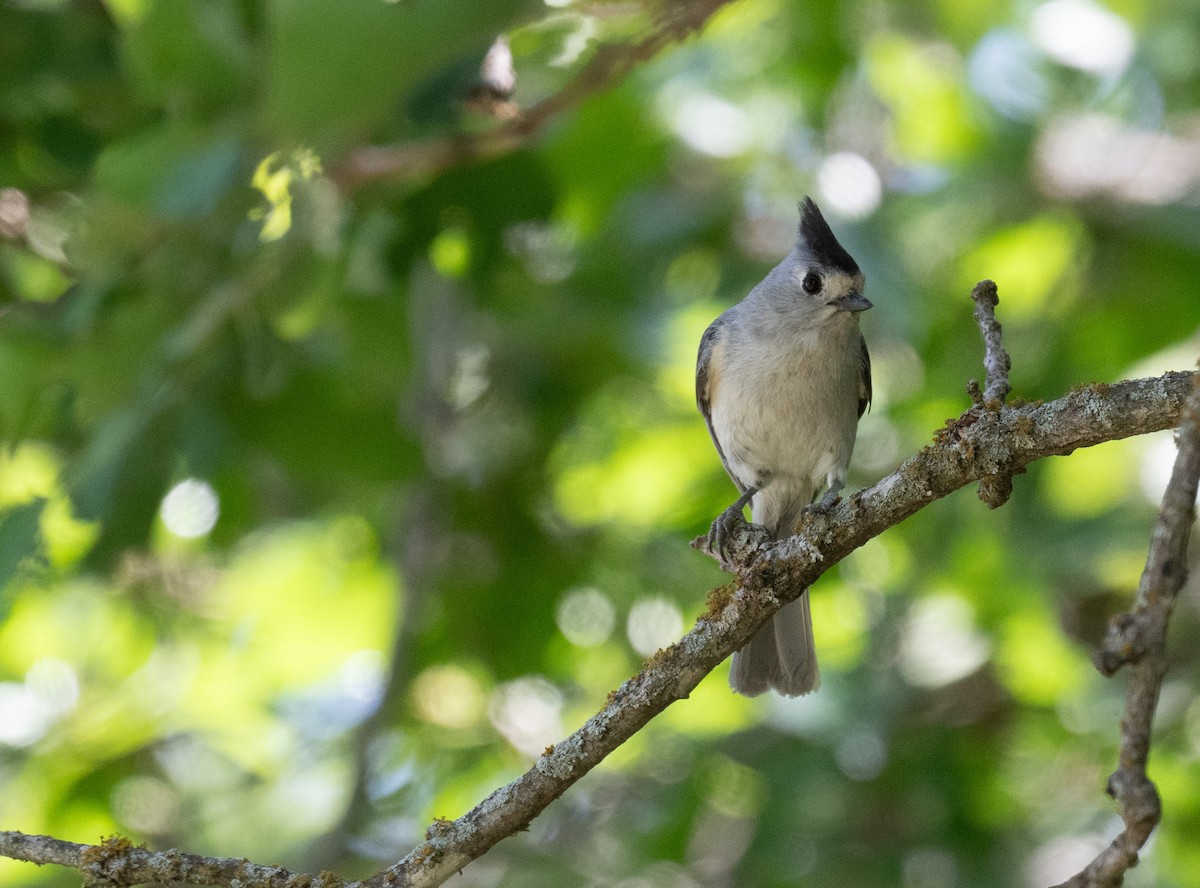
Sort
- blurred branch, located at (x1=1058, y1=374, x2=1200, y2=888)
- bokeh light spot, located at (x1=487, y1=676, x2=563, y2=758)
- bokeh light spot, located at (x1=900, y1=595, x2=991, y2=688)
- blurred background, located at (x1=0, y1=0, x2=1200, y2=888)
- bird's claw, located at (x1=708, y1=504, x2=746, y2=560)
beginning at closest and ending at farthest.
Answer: blurred branch, located at (x1=1058, y1=374, x2=1200, y2=888), bird's claw, located at (x1=708, y1=504, x2=746, y2=560), blurred background, located at (x1=0, y1=0, x2=1200, y2=888), bokeh light spot, located at (x1=900, y1=595, x2=991, y2=688), bokeh light spot, located at (x1=487, y1=676, x2=563, y2=758)

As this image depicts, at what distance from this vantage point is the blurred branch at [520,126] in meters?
2.66

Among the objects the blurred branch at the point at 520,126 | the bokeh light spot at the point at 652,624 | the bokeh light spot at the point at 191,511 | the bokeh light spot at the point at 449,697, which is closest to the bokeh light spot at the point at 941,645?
the bokeh light spot at the point at 652,624

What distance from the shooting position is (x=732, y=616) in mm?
1844

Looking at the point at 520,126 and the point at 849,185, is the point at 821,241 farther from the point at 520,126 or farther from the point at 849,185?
the point at 849,185

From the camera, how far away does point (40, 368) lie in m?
2.98

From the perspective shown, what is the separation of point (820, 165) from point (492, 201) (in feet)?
5.22

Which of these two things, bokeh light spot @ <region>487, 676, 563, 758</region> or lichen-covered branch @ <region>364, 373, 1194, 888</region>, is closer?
lichen-covered branch @ <region>364, 373, 1194, 888</region>

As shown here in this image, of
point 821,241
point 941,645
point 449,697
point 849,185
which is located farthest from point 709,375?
point 449,697

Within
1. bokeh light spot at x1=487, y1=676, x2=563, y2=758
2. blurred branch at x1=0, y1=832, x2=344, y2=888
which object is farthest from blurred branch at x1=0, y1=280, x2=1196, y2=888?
bokeh light spot at x1=487, y1=676, x2=563, y2=758

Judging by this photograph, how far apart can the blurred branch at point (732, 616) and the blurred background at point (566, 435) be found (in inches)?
46.2

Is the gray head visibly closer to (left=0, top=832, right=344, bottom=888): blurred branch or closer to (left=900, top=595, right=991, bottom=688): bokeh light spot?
(left=900, top=595, right=991, bottom=688): bokeh light spot

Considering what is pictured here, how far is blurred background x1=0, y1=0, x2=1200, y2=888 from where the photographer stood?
2.98 m

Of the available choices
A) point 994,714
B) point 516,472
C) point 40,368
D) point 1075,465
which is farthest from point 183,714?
point 1075,465

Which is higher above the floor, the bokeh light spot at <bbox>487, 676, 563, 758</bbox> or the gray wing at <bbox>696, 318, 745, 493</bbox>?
the gray wing at <bbox>696, 318, 745, 493</bbox>
